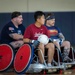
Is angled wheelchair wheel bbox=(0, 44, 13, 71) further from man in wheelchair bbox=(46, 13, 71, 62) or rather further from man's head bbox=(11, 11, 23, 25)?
man in wheelchair bbox=(46, 13, 71, 62)

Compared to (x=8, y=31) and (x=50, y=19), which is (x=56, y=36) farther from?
(x=8, y=31)

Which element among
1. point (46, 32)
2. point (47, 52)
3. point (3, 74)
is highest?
point (46, 32)

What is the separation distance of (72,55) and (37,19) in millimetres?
960

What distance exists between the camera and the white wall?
318 inches

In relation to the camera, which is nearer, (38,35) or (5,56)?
(38,35)

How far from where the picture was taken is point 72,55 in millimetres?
4863

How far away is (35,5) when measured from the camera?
8.16 metres

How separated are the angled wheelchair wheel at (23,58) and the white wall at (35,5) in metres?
3.95

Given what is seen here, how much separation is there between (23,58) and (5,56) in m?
0.44

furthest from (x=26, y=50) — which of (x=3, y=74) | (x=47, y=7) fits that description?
(x=47, y=7)

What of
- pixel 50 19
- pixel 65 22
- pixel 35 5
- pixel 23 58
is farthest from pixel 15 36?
pixel 65 22

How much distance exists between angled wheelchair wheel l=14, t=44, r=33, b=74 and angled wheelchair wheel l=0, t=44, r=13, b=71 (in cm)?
15

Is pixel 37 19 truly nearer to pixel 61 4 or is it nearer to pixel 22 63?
pixel 22 63

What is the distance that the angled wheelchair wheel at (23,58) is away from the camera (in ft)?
13.2
